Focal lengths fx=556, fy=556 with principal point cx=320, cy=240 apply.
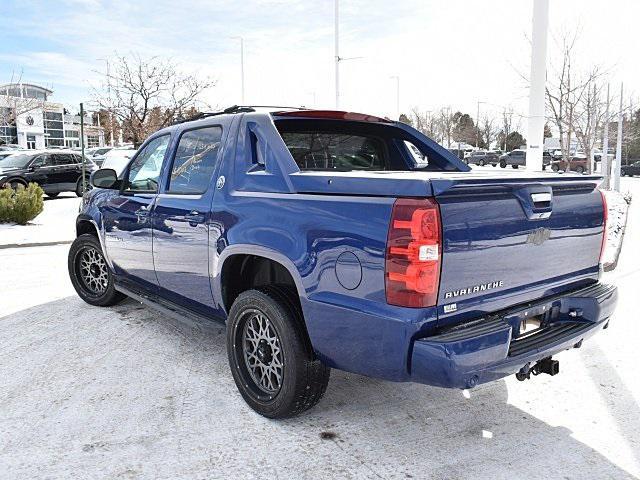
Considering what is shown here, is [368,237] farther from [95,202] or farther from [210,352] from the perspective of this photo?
[95,202]

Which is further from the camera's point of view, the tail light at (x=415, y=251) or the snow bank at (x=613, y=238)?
the snow bank at (x=613, y=238)

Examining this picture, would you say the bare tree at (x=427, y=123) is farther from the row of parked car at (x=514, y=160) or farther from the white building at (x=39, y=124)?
the white building at (x=39, y=124)

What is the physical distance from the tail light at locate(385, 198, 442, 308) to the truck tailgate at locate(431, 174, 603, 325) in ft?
0.16

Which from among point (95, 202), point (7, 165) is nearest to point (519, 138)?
point (7, 165)

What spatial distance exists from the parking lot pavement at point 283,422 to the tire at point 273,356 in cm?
16

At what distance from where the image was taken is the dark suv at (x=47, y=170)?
694 inches

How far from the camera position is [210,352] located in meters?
4.54

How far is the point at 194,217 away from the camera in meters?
3.83

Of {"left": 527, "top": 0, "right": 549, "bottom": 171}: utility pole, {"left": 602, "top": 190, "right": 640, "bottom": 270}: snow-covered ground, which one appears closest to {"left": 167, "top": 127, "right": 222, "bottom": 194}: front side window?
{"left": 602, "top": 190, "right": 640, "bottom": 270}: snow-covered ground

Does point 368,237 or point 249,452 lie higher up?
point 368,237

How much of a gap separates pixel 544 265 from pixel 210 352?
2699 millimetres

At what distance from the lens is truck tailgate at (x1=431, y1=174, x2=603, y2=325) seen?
2596 mm

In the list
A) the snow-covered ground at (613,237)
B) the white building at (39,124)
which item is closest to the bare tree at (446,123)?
the white building at (39,124)

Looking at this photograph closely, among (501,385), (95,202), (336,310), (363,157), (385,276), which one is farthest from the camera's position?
(95,202)
